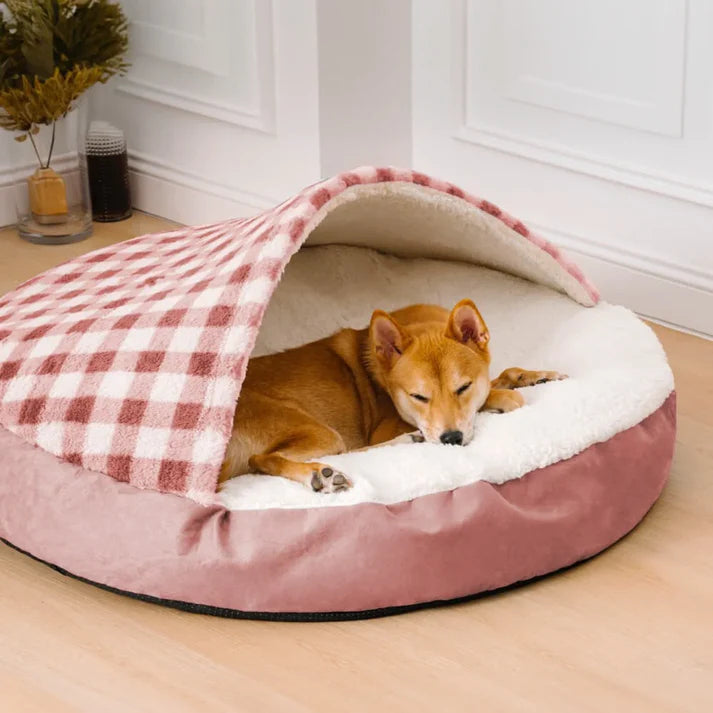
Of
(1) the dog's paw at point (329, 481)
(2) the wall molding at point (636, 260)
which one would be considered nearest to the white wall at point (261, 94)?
(2) the wall molding at point (636, 260)

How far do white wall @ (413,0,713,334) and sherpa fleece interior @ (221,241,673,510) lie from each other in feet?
1.58

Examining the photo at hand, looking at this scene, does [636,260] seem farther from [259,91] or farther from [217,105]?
[217,105]

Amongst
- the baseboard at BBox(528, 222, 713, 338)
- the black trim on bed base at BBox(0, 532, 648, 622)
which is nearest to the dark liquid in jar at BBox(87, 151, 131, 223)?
the baseboard at BBox(528, 222, 713, 338)

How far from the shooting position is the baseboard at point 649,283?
300cm

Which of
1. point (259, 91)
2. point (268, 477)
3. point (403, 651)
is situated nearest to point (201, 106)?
point (259, 91)

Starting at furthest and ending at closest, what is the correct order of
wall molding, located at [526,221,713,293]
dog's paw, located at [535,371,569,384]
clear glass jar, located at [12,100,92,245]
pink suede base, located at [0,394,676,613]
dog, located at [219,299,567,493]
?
clear glass jar, located at [12,100,92,245]
wall molding, located at [526,221,713,293]
dog's paw, located at [535,371,569,384]
dog, located at [219,299,567,493]
pink suede base, located at [0,394,676,613]

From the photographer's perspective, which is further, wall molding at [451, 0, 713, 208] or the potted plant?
the potted plant

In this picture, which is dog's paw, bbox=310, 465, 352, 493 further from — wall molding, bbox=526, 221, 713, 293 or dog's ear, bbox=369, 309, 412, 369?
wall molding, bbox=526, 221, 713, 293

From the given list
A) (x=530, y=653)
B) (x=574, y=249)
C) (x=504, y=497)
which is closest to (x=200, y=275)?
(x=504, y=497)

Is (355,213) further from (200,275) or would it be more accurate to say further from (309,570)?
(309,570)

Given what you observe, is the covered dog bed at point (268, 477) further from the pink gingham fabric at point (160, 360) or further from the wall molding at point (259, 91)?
the wall molding at point (259, 91)

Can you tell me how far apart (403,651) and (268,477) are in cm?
36

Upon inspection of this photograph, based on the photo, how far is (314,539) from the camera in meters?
2.00

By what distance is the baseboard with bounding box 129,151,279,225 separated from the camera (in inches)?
142
